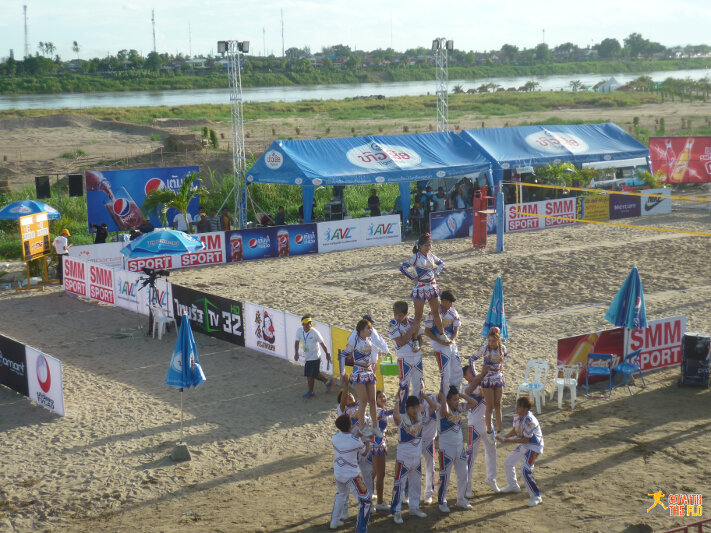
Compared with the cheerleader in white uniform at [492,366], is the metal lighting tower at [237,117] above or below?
above

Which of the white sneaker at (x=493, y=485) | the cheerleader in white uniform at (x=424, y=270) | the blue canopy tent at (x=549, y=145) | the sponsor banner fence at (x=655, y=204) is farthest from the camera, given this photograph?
the sponsor banner fence at (x=655, y=204)

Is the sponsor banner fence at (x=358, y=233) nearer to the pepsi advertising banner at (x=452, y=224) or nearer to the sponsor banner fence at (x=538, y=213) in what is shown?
the pepsi advertising banner at (x=452, y=224)

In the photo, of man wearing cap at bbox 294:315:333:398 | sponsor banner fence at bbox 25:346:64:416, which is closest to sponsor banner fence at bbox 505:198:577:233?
man wearing cap at bbox 294:315:333:398

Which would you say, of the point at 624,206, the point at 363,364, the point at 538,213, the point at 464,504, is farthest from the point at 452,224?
the point at 464,504

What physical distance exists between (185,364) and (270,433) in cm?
153

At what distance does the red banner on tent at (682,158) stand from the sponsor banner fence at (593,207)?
667cm

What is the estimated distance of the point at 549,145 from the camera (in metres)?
30.6

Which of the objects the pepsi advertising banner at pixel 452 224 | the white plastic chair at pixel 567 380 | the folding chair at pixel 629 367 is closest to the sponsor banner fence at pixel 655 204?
the pepsi advertising banner at pixel 452 224

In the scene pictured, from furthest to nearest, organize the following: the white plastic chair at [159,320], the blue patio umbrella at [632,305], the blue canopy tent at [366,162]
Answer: the blue canopy tent at [366,162] < the white plastic chair at [159,320] < the blue patio umbrella at [632,305]

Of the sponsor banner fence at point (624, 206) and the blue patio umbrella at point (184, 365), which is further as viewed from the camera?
the sponsor banner fence at point (624, 206)

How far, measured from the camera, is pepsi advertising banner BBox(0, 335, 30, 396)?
1283cm

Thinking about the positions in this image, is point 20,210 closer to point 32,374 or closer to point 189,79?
point 32,374

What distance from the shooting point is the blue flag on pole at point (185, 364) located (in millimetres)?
10773

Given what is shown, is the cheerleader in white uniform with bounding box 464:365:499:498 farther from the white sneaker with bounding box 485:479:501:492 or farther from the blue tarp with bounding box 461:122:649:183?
the blue tarp with bounding box 461:122:649:183
